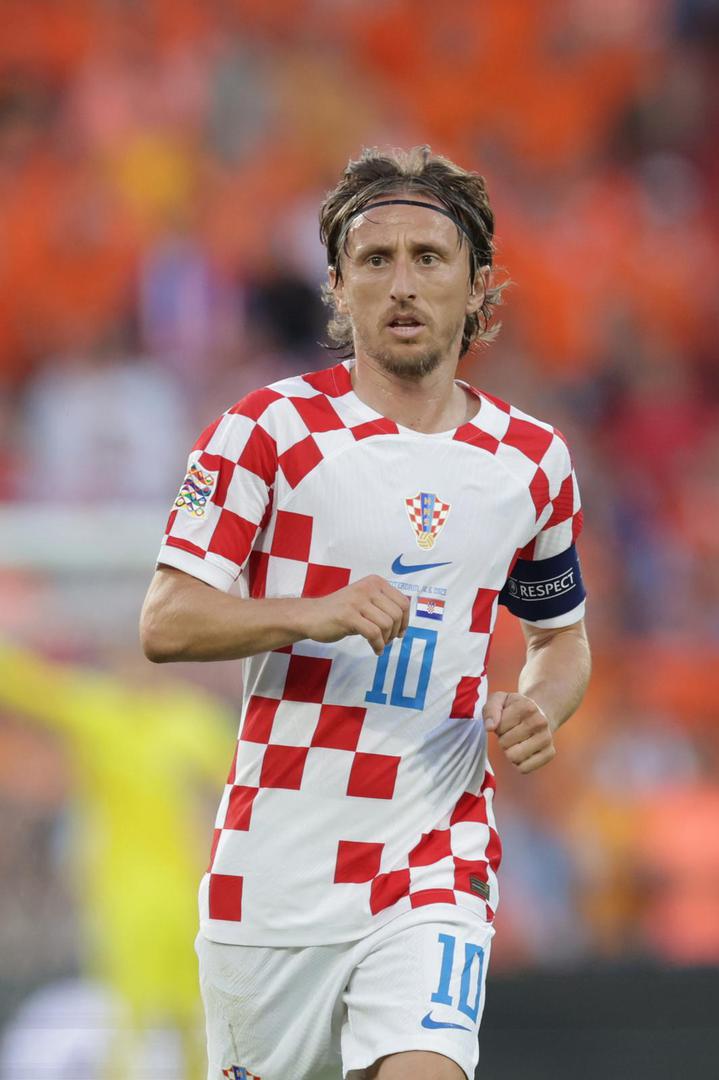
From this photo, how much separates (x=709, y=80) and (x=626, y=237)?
5.88 feet

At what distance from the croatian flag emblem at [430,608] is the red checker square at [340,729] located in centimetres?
22

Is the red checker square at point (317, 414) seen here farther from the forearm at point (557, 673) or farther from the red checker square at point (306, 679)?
the forearm at point (557, 673)

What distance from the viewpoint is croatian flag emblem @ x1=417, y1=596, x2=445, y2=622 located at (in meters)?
3.23

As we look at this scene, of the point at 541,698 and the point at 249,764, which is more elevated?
the point at 541,698

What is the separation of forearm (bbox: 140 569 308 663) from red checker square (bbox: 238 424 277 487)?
0.25m

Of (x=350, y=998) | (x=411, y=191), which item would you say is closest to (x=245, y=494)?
(x=411, y=191)

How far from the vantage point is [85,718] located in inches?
238

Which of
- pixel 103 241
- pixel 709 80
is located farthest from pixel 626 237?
pixel 103 241

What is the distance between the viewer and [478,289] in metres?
3.54

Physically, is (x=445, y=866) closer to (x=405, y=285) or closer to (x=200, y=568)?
(x=200, y=568)

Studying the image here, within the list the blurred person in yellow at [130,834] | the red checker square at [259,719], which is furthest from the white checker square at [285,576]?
the blurred person in yellow at [130,834]

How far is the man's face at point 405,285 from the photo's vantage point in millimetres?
3297

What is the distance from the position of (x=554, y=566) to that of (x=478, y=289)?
0.60 meters

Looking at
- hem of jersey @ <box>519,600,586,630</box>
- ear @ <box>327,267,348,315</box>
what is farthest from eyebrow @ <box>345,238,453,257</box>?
hem of jersey @ <box>519,600,586,630</box>
